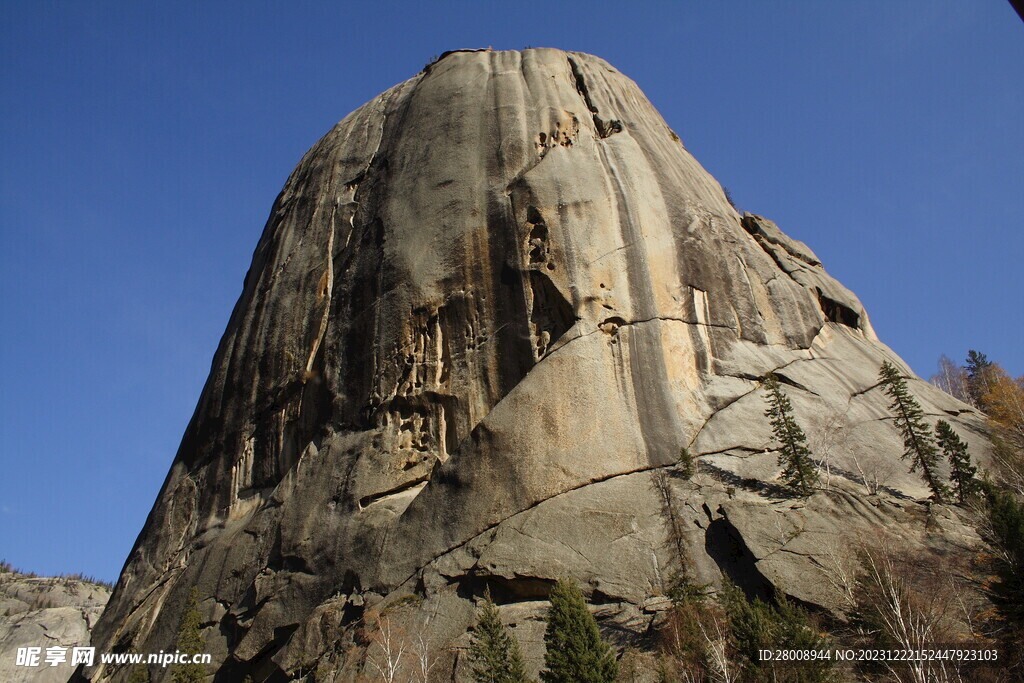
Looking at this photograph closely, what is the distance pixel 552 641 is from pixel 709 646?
3021 millimetres

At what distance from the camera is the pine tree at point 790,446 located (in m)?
20.1

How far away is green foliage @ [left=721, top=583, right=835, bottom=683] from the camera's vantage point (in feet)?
50.4

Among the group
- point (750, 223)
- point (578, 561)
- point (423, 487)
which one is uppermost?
point (750, 223)

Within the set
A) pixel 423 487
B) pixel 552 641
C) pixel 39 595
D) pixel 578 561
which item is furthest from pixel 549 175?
pixel 39 595

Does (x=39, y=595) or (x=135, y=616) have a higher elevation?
(x=39, y=595)

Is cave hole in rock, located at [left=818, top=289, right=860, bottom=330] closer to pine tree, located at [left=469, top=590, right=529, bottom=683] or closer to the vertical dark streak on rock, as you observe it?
the vertical dark streak on rock

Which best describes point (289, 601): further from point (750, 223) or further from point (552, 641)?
point (750, 223)

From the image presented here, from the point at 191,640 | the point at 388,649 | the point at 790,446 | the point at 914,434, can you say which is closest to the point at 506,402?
the point at 388,649

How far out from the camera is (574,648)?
51.9ft

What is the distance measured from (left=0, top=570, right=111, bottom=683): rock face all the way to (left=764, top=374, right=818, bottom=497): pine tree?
57111mm

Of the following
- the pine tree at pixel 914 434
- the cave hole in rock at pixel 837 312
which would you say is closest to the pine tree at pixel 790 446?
the pine tree at pixel 914 434

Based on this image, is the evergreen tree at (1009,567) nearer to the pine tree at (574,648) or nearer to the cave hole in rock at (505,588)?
the pine tree at (574,648)

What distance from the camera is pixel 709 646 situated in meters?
16.0

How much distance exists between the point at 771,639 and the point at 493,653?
17.5 feet
